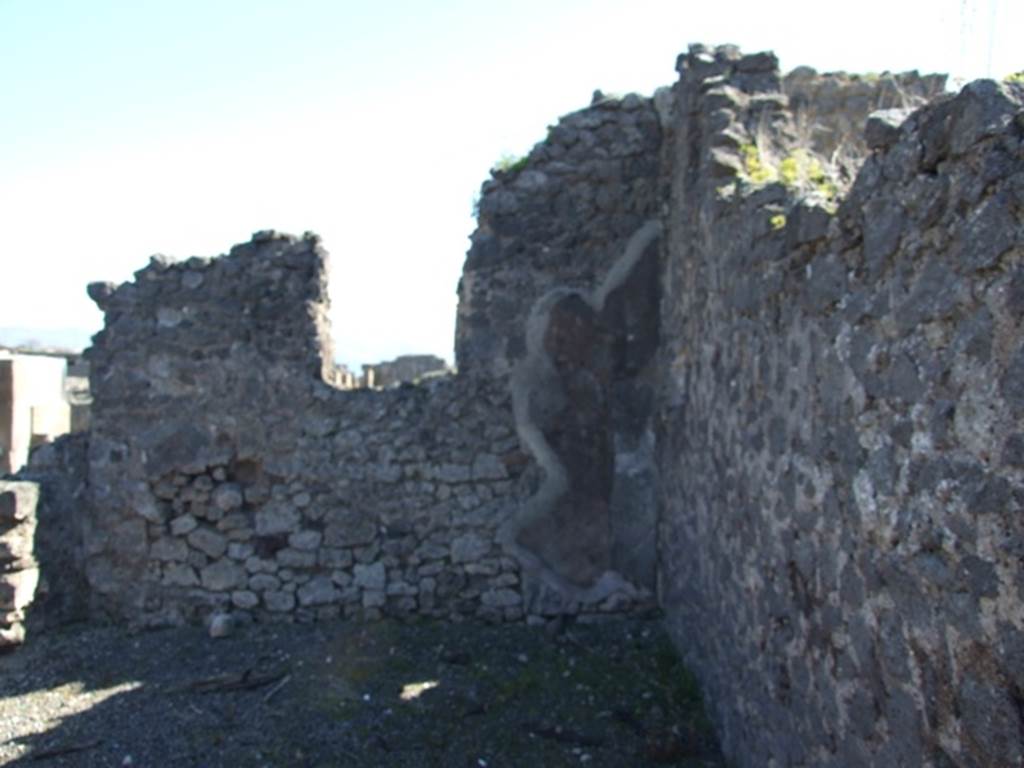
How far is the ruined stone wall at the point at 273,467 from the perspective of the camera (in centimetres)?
698

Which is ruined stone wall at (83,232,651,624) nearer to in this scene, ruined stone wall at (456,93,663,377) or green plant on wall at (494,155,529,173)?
ruined stone wall at (456,93,663,377)

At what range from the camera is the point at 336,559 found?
23.1 feet

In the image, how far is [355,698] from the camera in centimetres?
558

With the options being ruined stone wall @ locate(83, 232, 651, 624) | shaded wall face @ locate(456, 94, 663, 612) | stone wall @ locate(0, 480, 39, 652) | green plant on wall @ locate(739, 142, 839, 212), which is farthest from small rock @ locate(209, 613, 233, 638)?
green plant on wall @ locate(739, 142, 839, 212)

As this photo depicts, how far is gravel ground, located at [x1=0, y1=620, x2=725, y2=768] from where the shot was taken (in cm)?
491

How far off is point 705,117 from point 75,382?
624 inches

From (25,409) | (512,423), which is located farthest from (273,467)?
(25,409)

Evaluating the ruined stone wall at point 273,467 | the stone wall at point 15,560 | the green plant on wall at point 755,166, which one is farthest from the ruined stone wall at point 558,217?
the stone wall at point 15,560

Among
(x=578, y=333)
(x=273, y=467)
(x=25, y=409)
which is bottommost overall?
(x=273, y=467)

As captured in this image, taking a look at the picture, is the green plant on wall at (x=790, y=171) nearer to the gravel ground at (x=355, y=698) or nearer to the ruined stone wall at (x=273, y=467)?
the ruined stone wall at (x=273, y=467)

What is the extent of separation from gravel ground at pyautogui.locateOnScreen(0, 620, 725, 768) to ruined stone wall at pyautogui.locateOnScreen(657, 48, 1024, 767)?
0.51 m

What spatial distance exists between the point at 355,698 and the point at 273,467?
6.76ft

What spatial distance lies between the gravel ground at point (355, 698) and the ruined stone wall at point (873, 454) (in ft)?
1.68

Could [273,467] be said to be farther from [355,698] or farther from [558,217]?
[558,217]
